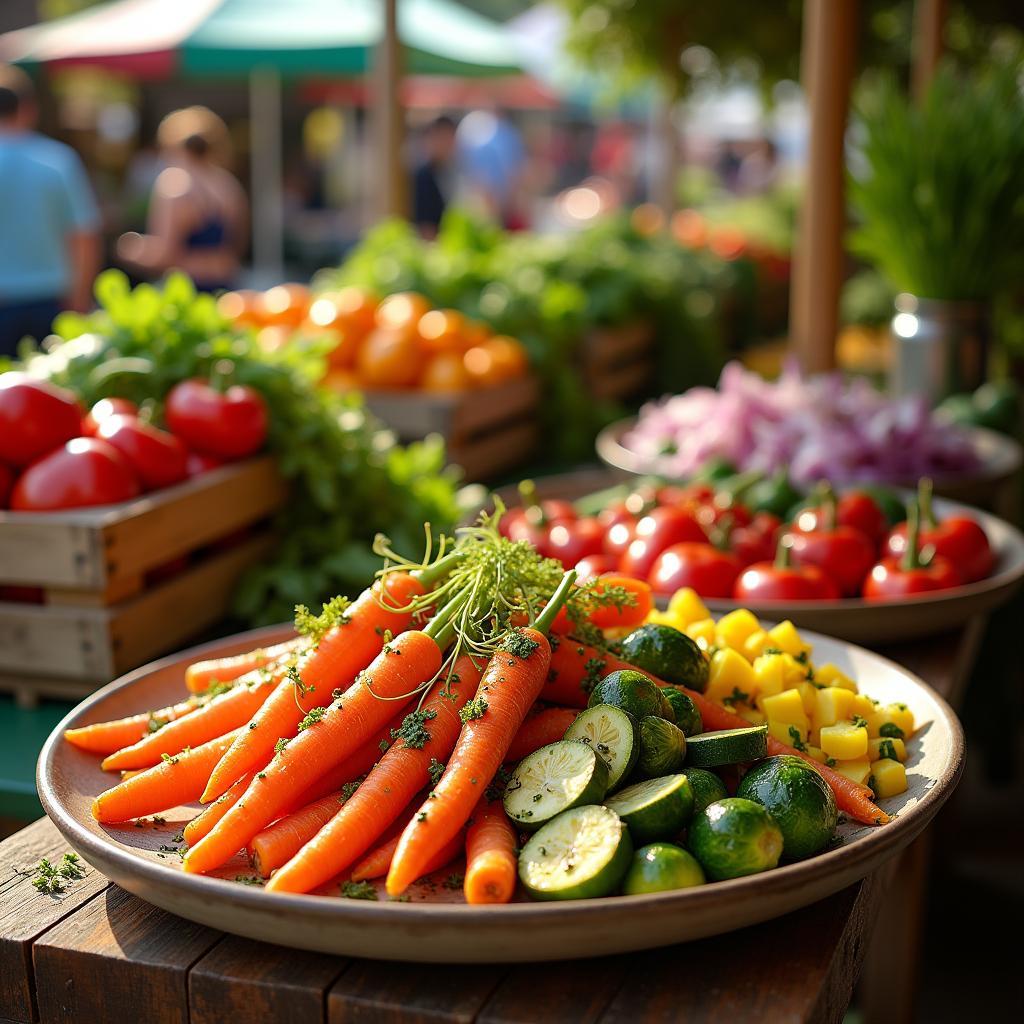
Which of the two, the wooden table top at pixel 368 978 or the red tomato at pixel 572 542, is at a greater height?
the red tomato at pixel 572 542

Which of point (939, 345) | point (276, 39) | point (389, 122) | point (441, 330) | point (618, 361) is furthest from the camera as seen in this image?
point (276, 39)

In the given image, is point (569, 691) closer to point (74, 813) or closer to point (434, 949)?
point (434, 949)

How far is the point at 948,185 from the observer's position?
13.4 ft

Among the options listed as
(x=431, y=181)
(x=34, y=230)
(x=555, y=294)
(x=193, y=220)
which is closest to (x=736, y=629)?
(x=555, y=294)

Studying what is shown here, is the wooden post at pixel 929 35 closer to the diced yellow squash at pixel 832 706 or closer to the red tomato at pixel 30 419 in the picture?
the red tomato at pixel 30 419

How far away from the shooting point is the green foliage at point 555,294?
4.50 m

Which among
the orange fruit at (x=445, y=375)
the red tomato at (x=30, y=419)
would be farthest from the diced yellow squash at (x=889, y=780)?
the orange fruit at (x=445, y=375)

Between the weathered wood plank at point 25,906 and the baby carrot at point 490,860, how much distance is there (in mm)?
454

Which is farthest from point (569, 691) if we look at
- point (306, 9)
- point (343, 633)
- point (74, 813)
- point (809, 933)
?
point (306, 9)

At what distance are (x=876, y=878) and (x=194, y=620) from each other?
1.41m

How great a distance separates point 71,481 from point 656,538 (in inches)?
42.1

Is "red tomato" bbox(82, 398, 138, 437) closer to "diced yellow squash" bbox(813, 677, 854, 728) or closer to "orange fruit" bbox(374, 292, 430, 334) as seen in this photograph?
"diced yellow squash" bbox(813, 677, 854, 728)

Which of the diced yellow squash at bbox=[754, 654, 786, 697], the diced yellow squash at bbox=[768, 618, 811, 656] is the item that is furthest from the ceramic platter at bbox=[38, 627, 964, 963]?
the diced yellow squash at bbox=[768, 618, 811, 656]

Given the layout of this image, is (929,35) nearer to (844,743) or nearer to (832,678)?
(832,678)
